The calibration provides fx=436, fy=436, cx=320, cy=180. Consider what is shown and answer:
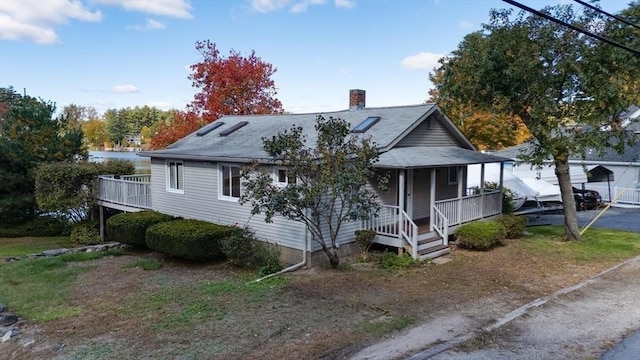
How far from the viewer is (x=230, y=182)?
14031mm

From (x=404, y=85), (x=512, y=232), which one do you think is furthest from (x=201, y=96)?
(x=512, y=232)

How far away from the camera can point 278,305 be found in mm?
8727

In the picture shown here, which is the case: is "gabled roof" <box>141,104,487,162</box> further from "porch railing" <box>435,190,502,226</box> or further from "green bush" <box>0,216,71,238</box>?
"green bush" <box>0,216,71,238</box>

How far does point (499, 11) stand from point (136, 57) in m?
21.1

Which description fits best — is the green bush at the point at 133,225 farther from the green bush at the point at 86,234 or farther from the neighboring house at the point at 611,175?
the neighboring house at the point at 611,175

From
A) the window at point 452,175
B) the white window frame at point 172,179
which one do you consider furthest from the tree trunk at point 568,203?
the white window frame at point 172,179

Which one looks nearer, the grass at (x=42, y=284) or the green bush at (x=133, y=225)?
the grass at (x=42, y=284)

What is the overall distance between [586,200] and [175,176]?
20976 millimetres

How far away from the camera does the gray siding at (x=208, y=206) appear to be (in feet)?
40.7

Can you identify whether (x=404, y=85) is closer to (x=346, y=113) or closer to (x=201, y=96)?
(x=346, y=113)

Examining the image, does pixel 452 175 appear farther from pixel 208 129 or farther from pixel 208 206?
pixel 208 129

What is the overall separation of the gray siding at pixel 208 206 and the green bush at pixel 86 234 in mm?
5192

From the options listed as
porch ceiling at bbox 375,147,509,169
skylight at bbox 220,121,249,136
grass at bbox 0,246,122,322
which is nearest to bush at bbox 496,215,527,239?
porch ceiling at bbox 375,147,509,169

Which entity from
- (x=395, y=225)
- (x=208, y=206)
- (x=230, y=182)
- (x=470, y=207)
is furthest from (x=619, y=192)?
(x=208, y=206)
